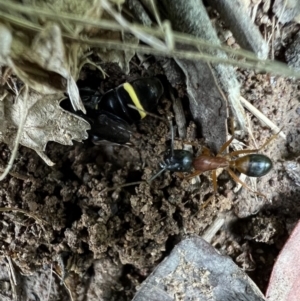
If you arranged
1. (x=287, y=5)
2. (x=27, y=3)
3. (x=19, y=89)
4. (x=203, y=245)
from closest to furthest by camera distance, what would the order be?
(x=27, y=3), (x=19, y=89), (x=287, y=5), (x=203, y=245)

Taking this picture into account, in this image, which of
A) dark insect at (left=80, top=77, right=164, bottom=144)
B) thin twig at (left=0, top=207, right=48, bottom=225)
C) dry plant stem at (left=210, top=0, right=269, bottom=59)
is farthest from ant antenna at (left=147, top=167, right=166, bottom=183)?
dry plant stem at (left=210, top=0, right=269, bottom=59)

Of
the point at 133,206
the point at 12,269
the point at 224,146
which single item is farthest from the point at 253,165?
the point at 12,269

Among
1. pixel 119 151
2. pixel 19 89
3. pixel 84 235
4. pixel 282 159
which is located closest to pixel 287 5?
pixel 282 159

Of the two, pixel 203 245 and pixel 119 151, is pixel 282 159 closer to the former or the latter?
pixel 203 245

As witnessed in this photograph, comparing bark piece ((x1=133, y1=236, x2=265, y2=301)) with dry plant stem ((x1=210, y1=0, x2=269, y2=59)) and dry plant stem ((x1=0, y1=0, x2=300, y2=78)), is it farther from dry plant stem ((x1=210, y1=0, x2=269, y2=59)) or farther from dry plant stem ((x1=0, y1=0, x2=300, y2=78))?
dry plant stem ((x1=0, y1=0, x2=300, y2=78))

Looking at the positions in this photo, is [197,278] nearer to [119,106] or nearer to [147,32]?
[119,106]

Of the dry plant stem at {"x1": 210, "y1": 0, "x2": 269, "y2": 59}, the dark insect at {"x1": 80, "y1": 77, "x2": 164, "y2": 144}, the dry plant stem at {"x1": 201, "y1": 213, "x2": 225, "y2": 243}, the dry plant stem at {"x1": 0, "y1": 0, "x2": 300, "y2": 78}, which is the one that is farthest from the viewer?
the dry plant stem at {"x1": 201, "y1": 213, "x2": 225, "y2": 243}
